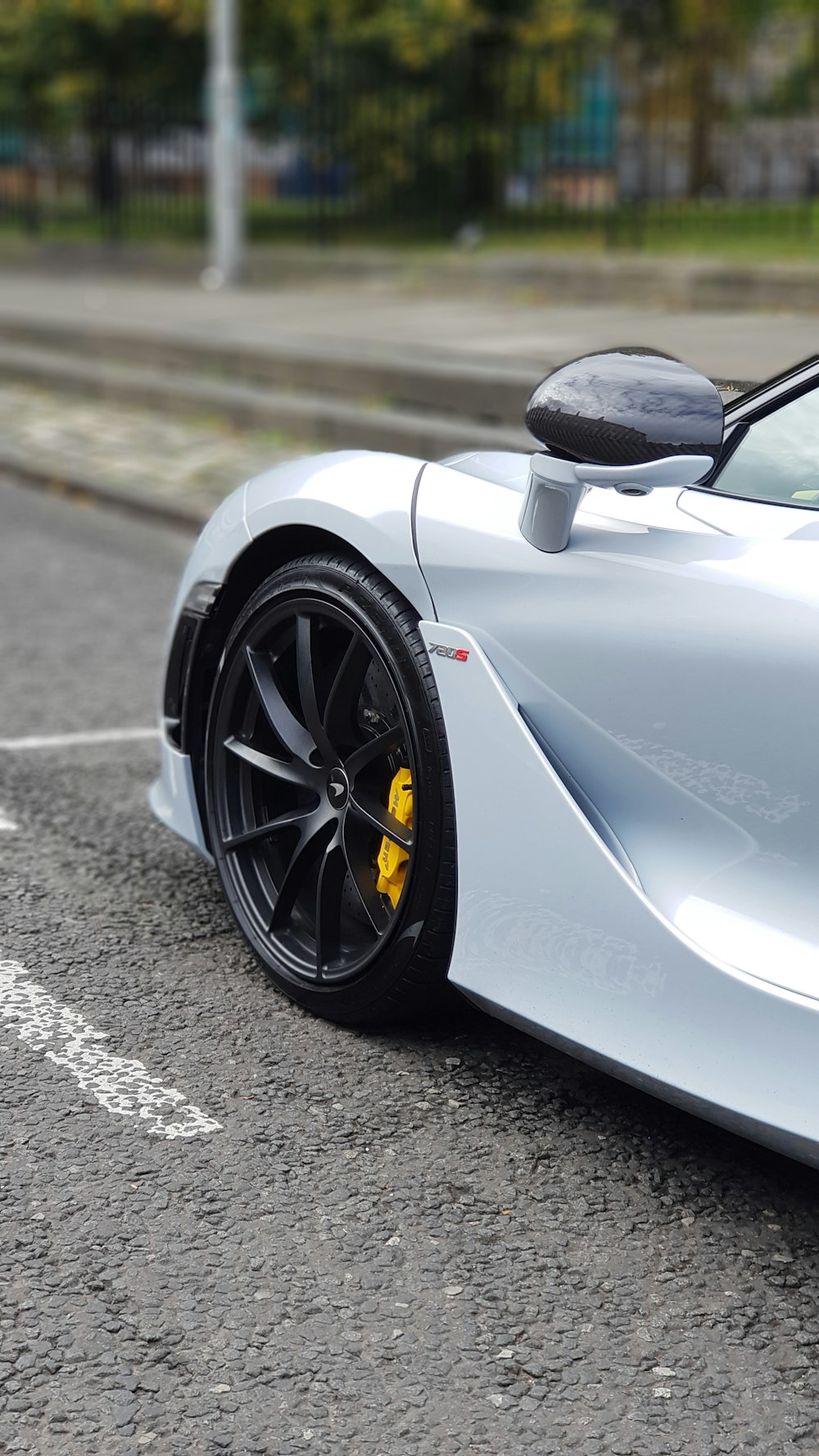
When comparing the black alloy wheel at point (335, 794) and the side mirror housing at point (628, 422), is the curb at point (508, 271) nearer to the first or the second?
the black alloy wheel at point (335, 794)

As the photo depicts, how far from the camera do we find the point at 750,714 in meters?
2.13

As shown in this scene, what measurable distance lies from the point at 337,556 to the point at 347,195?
15.8m

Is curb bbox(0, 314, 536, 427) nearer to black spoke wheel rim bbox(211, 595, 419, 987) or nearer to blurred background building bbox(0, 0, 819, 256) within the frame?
blurred background building bbox(0, 0, 819, 256)

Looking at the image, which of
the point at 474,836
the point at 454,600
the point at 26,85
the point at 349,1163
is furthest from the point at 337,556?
the point at 26,85

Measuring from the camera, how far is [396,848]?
8.83 feet

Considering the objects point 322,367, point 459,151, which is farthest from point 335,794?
point 459,151

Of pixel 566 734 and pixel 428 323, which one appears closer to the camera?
pixel 566 734

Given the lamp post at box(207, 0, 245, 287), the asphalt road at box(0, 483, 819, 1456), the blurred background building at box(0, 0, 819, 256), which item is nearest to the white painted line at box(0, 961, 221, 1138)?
the asphalt road at box(0, 483, 819, 1456)

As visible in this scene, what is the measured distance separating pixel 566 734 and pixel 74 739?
2.50 meters

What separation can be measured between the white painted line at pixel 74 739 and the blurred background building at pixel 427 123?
32.3ft

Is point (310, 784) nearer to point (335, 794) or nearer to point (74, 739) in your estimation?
point (335, 794)

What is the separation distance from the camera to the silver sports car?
6.98 feet

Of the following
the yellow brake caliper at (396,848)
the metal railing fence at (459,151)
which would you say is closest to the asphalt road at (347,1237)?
the yellow brake caliper at (396,848)

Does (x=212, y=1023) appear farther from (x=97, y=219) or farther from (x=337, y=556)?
(x=97, y=219)
